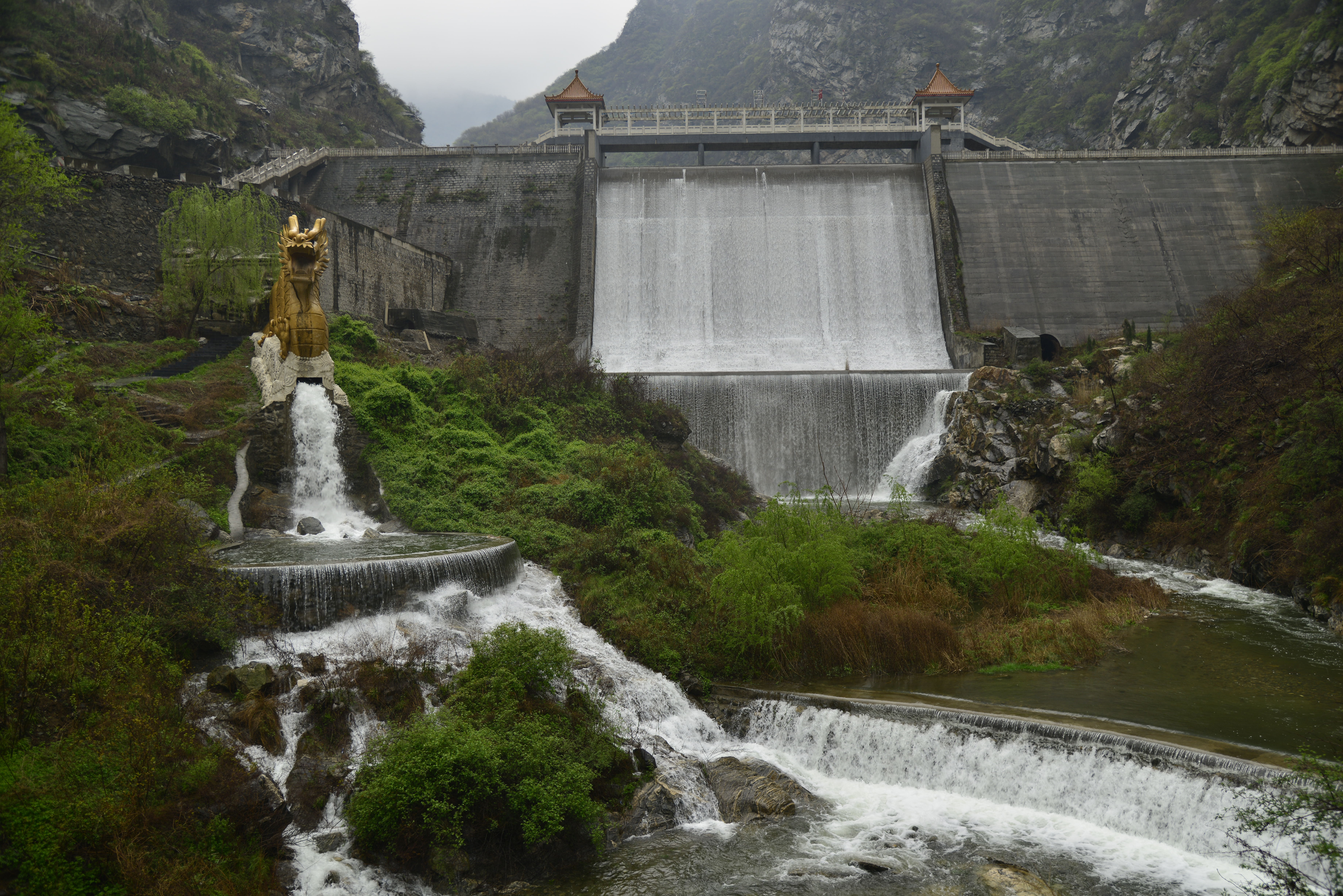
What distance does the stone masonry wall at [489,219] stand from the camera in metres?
28.2

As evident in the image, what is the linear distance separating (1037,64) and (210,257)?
54038 mm

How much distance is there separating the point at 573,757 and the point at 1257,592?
10.6m

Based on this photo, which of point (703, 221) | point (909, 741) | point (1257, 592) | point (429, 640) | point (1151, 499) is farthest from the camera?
point (703, 221)

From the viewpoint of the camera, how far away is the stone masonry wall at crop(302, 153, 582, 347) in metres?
28.2

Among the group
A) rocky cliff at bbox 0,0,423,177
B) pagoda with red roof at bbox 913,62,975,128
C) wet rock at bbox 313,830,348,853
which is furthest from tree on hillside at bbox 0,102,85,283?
pagoda with red roof at bbox 913,62,975,128

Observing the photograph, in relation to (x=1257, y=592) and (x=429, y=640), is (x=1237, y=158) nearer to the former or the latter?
(x=1257, y=592)

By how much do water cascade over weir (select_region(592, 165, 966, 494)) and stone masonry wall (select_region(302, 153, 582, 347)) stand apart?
148 cm

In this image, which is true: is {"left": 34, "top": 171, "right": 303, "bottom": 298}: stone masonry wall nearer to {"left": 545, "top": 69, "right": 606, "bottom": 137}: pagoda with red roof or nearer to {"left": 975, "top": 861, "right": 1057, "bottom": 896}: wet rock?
{"left": 545, "top": 69, "right": 606, "bottom": 137}: pagoda with red roof

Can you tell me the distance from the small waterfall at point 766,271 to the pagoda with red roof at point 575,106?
3871mm

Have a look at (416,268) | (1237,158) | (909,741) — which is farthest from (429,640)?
(1237,158)

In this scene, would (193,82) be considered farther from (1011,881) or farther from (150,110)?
(1011,881)

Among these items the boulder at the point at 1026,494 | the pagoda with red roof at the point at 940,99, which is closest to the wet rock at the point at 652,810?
the boulder at the point at 1026,494

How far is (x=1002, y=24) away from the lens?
6119cm

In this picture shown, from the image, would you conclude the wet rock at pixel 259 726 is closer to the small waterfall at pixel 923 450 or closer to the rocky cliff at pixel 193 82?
the small waterfall at pixel 923 450
